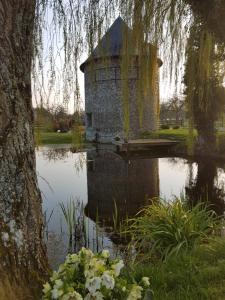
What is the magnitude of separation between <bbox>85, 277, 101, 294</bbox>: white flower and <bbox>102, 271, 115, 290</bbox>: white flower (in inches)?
0.8

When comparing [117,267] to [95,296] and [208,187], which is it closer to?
[95,296]

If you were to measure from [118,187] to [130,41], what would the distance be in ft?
24.9

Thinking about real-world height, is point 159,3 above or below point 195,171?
above

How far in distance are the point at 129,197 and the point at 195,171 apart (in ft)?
13.5

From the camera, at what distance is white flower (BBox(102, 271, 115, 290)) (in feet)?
4.51

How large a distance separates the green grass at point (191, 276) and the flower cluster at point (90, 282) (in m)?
0.97

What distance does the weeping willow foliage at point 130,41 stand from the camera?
6.64 feet

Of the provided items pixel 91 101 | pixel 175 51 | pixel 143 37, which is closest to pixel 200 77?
pixel 175 51

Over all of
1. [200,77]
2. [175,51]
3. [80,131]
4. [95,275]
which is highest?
[175,51]

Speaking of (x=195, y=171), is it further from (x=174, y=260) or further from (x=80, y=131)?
(x=80, y=131)

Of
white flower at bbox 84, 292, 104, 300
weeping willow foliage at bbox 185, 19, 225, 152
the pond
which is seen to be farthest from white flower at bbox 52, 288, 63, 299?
the pond

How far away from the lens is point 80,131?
2.12 meters

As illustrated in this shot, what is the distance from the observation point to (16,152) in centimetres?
177

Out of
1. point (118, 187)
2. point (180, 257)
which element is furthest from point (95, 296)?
point (118, 187)
